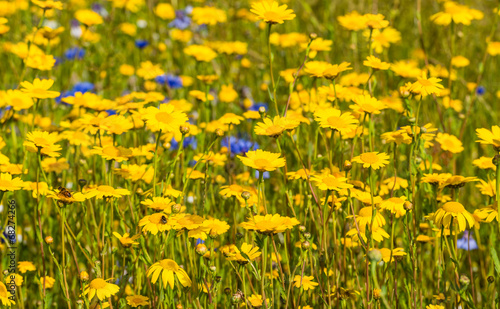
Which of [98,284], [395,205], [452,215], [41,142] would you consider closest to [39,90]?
[41,142]

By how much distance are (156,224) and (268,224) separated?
0.31 meters

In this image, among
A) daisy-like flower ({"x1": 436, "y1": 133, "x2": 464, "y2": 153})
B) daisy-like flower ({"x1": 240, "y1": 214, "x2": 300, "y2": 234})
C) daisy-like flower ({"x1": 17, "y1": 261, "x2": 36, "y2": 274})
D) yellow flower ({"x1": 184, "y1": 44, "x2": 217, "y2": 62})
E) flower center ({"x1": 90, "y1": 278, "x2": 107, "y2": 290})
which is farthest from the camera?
yellow flower ({"x1": 184, "y1": 44, "x2": 217, "y2": 62})

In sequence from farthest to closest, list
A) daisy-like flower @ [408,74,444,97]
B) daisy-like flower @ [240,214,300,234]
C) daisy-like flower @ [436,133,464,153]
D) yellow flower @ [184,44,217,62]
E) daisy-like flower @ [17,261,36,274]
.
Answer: yellow flower @ [184,44,217,62], daisy-like flower @ [436,133,464,153], daisy-like flower @ [17,261,36,274], daisy-like flower @ [408,74,444,97], daisy-like flower @ [240,214,300,234]

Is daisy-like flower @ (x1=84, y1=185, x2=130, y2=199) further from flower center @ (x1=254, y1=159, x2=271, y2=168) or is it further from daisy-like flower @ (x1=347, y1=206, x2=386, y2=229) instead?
daisy-like flower @ (x1=347, y1=206, x2=386, y2=229)

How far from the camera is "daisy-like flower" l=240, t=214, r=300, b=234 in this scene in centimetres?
155

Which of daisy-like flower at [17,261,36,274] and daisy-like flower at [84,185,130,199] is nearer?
daisy-like flower at [84,185,130,199]

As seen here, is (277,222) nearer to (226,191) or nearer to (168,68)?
(226,191)

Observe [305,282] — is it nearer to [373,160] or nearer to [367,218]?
[367,218]

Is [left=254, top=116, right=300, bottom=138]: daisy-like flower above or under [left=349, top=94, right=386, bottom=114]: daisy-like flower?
under

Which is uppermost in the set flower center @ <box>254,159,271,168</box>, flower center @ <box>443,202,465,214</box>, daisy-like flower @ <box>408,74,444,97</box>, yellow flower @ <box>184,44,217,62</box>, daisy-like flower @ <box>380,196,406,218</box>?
yellow flower @ <box>184,44,217,62</box>

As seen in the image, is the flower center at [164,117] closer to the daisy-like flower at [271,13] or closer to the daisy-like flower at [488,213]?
the daisy-like flower at [271,13]

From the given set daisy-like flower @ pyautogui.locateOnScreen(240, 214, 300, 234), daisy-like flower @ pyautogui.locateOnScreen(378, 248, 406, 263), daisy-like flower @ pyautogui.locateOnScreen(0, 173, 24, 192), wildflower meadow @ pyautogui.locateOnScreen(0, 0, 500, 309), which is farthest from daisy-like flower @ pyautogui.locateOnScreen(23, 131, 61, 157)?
daisy-like flower @ pyautogui.locateOnScreen(378, 248, 406, 263)

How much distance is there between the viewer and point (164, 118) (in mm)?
1846

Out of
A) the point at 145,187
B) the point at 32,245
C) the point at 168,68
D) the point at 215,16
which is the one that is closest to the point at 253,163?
the point at 145,187
